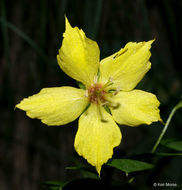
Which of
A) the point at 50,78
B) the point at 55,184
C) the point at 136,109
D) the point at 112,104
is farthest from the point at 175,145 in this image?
the point at 50,78

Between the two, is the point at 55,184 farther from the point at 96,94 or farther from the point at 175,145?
the point at 175,145

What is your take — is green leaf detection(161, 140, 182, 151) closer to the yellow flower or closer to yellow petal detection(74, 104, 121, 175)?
the yellow flower

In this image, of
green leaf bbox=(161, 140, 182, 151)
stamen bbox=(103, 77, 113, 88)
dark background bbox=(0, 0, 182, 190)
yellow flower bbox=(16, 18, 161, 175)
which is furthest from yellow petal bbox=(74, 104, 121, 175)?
dark background bbox=(0, 0, 182, 190)

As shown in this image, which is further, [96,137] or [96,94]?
[96,94]

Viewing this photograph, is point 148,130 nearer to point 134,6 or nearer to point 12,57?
point 134,6

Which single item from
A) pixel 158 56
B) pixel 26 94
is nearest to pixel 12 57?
pixel 26 94

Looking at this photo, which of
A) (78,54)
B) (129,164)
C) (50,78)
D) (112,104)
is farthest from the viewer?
(50,78)

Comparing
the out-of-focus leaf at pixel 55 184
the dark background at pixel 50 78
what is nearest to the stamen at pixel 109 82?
the out-of-focus leaf at pixel 55 184
